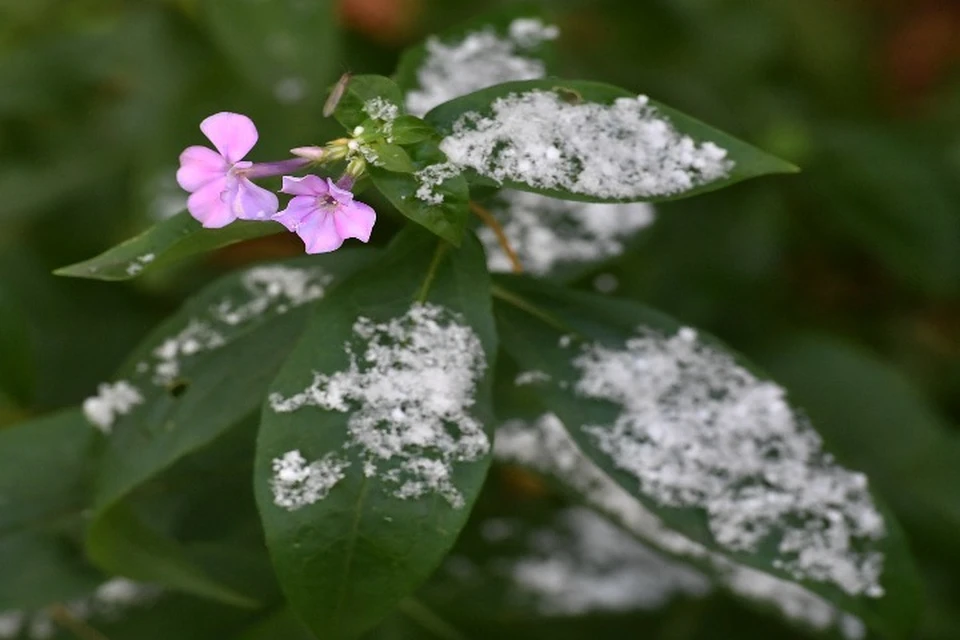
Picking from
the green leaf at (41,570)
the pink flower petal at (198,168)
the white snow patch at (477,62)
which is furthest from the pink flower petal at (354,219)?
the green leaf at (41,570)

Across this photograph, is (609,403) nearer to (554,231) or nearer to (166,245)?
(554,231)

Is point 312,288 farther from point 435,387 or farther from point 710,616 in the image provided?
point 710,616

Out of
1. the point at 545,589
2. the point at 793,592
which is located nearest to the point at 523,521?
the point at 545,589

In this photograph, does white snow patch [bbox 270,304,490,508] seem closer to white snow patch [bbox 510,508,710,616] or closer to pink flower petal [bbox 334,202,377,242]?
pink flower petal [bbox 334,202,377,242]

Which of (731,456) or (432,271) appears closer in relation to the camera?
(432,271)

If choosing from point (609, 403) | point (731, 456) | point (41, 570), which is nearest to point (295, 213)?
point (609, 403)

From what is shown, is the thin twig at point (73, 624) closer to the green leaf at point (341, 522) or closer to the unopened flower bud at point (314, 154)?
the green leaf at point (341, 522)

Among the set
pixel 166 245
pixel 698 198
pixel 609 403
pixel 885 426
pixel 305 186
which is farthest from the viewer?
pixel 698 198
